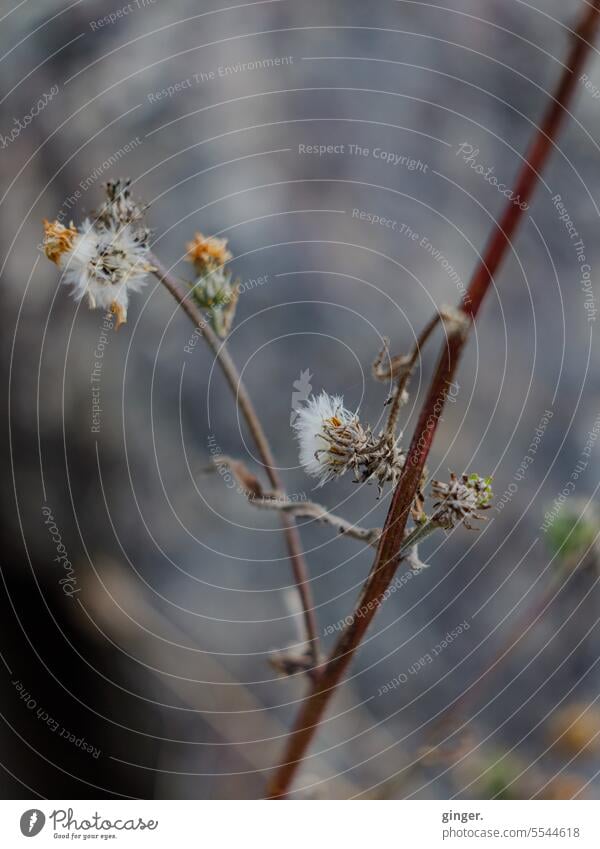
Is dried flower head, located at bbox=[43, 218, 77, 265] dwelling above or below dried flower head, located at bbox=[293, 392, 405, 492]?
above

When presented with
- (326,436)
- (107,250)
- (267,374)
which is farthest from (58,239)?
(267,374)

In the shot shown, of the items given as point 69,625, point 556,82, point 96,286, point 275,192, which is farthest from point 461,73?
point 69,625
